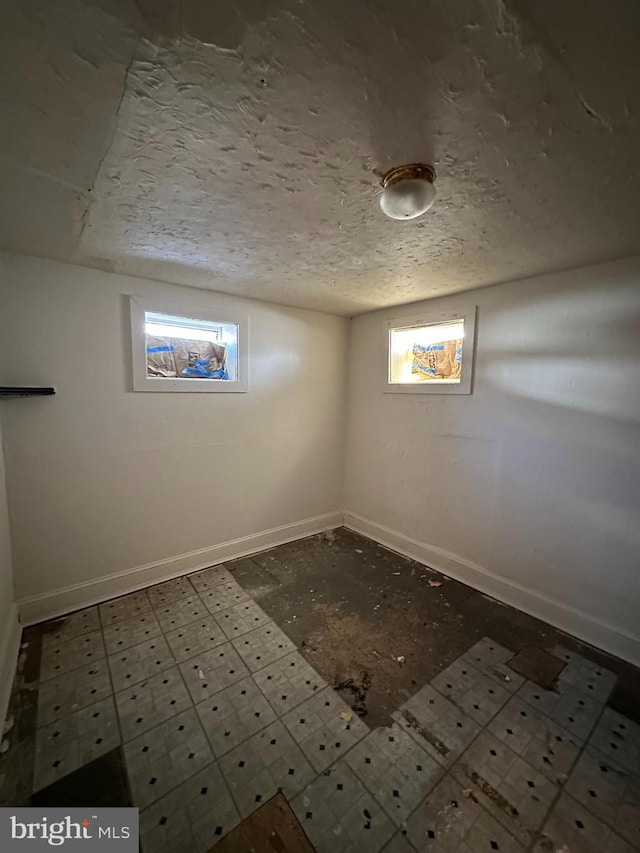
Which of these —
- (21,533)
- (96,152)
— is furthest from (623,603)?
(21,533)

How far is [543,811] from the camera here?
110cm

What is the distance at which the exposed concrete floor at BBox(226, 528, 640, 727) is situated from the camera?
1.59 meters

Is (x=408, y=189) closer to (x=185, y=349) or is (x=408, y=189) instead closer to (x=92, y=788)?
(x=185, y=349)

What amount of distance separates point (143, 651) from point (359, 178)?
7.85ft

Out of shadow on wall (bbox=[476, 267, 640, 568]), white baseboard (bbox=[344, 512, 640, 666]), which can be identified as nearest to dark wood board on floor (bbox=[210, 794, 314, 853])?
white baseboard (bbox=[344, 512, 640, 666])

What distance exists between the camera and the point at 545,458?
204cm

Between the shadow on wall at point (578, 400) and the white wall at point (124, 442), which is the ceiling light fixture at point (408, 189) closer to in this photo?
the shadow on wall at point (578, 400)

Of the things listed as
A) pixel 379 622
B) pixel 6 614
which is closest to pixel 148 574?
pixel 6 614

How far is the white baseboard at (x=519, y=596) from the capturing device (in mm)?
1796

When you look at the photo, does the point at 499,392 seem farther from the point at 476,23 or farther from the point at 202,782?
the point at 202,782

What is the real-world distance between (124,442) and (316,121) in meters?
2.05

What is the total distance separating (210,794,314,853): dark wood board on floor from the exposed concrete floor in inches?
18.3

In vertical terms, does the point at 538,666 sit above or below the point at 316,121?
below

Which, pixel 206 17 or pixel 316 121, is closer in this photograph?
pixel 206 17
